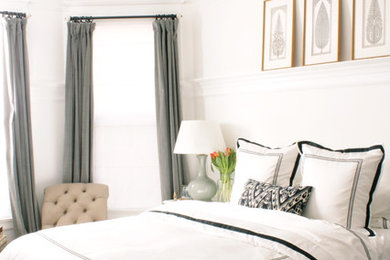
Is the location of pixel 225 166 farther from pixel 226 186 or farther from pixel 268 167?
pixel 268 167

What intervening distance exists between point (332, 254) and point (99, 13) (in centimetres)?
321

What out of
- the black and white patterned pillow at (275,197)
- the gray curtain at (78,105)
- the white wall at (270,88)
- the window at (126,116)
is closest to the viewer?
the black and white patterned pillow at (275,197)

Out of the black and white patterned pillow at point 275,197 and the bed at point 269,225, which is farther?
the black and white patterned pillow at point 275,197

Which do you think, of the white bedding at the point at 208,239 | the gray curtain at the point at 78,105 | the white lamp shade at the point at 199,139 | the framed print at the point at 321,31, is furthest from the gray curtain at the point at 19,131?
the framed print at the point at 321,31

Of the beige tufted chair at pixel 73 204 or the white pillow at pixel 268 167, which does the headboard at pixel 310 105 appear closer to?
the white pillow at pixel 268 167

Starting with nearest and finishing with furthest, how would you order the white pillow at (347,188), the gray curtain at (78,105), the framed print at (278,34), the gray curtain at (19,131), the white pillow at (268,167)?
the white pillow at (347,188), the white pillow at (268,167), the framed print at (278,34), the gray curtain at (19,131), the gray curtain at (78,105)

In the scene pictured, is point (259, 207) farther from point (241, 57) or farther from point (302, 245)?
point (241, 57)

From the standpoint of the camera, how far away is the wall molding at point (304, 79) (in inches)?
124

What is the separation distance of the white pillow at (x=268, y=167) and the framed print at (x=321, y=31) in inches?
25.7

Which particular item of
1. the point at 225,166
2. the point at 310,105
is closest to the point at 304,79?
the point at 310,105

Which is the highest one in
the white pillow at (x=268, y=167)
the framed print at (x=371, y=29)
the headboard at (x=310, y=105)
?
the framed print at (x=371, y=29)

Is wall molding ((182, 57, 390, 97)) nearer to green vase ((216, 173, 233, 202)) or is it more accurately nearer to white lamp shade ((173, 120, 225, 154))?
white lamp shade ((173, 120, 225, 154))

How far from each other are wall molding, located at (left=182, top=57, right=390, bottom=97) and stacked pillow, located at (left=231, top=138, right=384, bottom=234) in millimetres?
497

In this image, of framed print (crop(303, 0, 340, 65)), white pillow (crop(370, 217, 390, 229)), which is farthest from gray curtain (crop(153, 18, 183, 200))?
white pillow (crop(370, 217, 390, 229))
